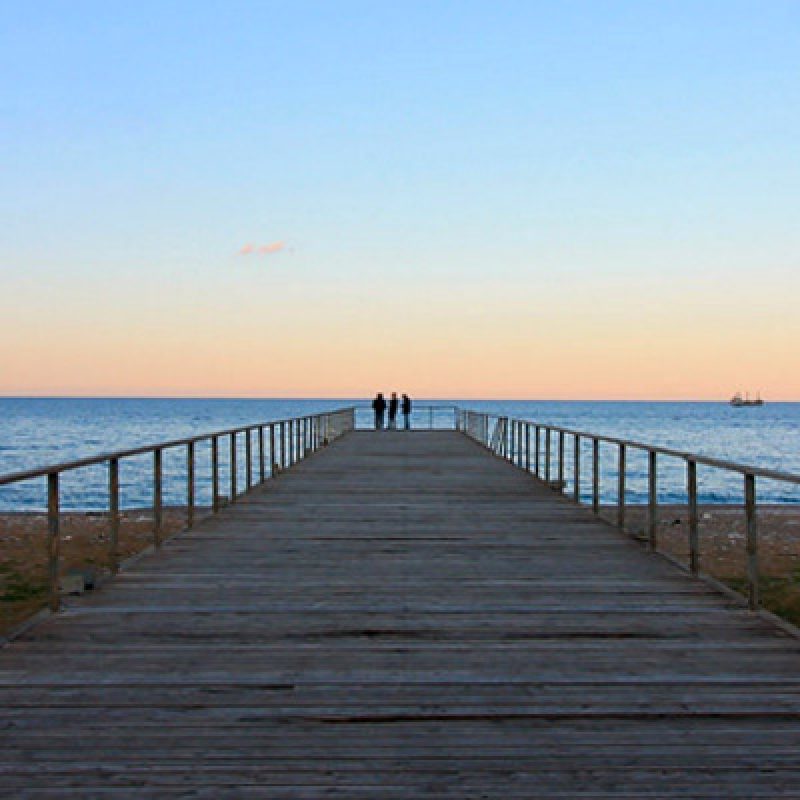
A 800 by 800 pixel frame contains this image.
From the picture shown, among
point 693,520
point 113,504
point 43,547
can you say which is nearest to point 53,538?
point 113,504

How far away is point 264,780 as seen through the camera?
3436 millimetres

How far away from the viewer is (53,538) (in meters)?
5.92

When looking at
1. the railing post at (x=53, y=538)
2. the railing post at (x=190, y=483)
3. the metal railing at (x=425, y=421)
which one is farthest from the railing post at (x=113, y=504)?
the metal railing at (x=425, y=421)

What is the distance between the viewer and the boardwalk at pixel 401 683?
349 cm

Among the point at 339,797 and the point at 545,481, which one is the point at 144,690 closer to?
the point at 339,797

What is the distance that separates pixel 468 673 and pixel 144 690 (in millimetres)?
1415

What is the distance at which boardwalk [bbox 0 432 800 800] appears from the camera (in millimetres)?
3488

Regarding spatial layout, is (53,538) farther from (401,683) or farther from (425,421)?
(425,421)

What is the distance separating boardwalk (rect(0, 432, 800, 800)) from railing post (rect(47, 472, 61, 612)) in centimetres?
14

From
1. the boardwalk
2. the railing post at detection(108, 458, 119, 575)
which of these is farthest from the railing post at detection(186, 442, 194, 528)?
the railing post at detection(108, 458, 119, 575)

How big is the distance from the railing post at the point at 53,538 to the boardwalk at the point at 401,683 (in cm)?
14

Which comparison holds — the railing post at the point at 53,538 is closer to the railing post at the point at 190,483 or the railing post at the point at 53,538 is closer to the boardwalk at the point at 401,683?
the boardwalk at the point at 401,683

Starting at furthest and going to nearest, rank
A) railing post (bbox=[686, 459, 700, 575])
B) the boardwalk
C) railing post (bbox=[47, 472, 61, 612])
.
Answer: railing post (bbox=[686, 459, 700, 575]) → railing post (bbox=[47, 472, 61, 612]) → the boardwalk

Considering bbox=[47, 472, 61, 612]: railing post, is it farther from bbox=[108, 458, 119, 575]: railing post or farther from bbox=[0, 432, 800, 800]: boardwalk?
bbox=[108, 458, 119, 575]: railing post
